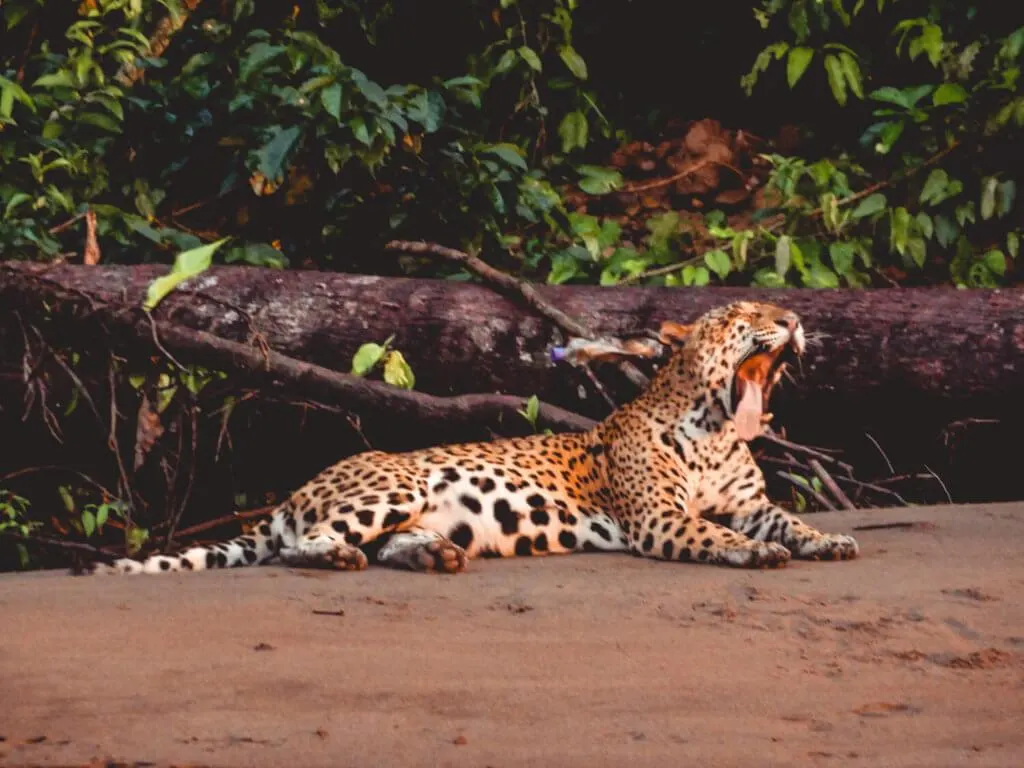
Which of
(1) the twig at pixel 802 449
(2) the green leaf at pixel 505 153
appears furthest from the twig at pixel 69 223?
(1) the twig at pixel 802 449

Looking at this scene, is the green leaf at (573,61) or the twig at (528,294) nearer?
the twig at (528,294)

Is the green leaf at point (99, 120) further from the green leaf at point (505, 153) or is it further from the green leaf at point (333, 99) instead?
the green leaf at point (505, 153)

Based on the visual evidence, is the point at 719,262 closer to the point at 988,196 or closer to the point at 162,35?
the point at 988,196

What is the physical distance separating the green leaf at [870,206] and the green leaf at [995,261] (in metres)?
0.62

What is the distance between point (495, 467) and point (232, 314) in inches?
65.0

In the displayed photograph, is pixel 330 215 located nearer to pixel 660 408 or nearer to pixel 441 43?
pixel 441 43

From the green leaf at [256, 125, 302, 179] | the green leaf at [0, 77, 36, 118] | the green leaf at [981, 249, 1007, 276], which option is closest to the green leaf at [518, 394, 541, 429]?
the green leaf at [256, 125, 302, 179]

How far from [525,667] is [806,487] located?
3530mm

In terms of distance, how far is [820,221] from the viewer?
926cm

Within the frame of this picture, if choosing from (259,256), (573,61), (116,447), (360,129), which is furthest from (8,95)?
(573,61)

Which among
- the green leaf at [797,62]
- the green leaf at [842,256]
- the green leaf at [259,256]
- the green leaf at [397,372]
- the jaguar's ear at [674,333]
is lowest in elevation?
the green leaf at [397,372]

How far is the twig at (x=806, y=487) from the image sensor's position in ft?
22.9

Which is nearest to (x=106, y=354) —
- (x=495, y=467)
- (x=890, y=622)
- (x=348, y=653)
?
(x=495, y=467)

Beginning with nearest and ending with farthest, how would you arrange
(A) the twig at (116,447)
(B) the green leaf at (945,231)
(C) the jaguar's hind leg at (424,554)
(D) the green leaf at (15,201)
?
(C) the jaguar's hind leg at (424,554) < (A) the twig at (116,447) < (D) the green leaf at (15,201) < (B) the green leaf at (945,231)
